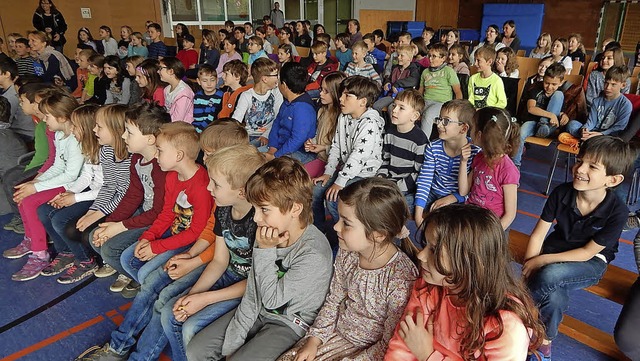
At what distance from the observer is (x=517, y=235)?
7.39 ft

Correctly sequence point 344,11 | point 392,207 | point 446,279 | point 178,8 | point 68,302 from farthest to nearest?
point 344,11
point 178,8
point 68,302
point 392,207
point 446,279

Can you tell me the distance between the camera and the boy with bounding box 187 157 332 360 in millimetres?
1575

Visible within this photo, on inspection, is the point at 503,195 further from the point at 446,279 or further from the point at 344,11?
the point at 344,11

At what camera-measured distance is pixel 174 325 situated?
5.83 ft

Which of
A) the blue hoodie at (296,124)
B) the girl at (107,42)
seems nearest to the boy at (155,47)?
the girl at (107,42)

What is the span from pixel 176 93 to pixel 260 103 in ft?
2.83

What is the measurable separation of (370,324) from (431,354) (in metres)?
0.26

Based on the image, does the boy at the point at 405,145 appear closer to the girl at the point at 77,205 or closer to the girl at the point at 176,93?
the girl at the point at 77,205

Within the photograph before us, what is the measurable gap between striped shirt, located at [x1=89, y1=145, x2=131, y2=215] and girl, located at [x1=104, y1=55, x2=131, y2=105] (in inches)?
95.2

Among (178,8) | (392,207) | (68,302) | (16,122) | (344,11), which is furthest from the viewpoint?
(344,11)

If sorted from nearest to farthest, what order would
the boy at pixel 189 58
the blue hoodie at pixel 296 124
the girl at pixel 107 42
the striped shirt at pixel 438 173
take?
the striped shirt at pixel 438 173, the blue hoodie at pixel 296 124, the boy at pixel 189 58, the girl at pixel 107 42

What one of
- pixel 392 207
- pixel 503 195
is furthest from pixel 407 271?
pixel 503 195

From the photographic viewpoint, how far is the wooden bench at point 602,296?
75.0 inches

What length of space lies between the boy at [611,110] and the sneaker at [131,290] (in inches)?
140
